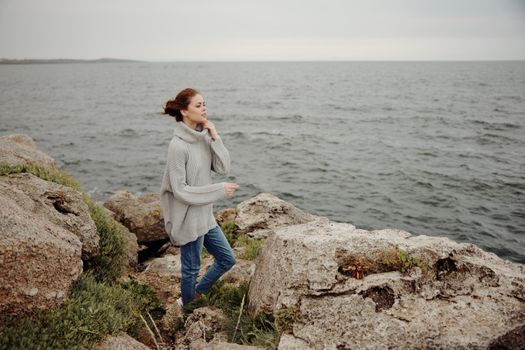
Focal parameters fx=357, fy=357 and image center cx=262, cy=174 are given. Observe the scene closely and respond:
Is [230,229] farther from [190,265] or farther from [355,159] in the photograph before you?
[355,159]

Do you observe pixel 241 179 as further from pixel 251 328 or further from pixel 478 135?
pixel 478 135

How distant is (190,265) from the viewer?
15.3 ft

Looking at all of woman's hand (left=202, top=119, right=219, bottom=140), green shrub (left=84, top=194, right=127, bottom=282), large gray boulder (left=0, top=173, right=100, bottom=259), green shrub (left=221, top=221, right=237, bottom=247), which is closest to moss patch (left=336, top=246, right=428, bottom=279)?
woman's hand (left=202, top=119, right=219, bottom=140)

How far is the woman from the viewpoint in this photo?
4.17m

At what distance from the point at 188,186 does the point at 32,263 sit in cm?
173

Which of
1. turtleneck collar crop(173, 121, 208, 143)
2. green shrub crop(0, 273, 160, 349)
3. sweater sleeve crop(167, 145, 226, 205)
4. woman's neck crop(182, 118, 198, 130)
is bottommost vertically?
green shrub crop(0, 273, 160, 349)

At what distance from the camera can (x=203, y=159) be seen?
4.47 m

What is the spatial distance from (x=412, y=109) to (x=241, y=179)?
33.2m

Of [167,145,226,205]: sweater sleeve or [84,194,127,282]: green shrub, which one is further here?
[84,194,127,282]: green shrub

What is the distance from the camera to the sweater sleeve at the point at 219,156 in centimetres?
453

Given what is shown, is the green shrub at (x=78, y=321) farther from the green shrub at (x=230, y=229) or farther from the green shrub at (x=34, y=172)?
the green shrub at (x=230, y=229)

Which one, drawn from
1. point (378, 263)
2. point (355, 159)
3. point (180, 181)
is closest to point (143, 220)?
point (180, 181)

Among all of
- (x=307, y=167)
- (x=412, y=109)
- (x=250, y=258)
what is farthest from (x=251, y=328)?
(x=412, y=109)

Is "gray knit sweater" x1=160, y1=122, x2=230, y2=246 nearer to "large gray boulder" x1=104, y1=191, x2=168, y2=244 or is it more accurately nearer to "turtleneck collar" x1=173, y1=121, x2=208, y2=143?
"turtleneck collar" x1=173, y1=121, x2=208, y2=143
